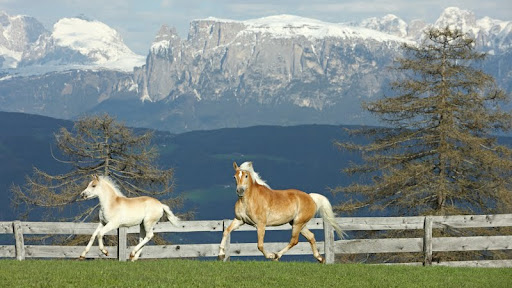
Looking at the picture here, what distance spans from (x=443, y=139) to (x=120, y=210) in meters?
22.4

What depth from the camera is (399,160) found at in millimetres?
38219

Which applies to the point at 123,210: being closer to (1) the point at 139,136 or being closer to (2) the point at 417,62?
(1) the point at 139,136

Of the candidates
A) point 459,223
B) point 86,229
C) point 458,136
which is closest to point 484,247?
point 459,223

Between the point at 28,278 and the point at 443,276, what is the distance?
8.88 m

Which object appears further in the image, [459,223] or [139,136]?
[139,136]

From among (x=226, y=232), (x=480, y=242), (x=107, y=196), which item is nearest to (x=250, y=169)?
(x=226, y=232)

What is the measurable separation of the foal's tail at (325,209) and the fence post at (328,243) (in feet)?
0.70

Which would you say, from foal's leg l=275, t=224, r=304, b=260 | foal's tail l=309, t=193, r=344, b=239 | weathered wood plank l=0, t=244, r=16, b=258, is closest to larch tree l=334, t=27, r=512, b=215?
foal's tail l=309, t=193, r=344, b=239

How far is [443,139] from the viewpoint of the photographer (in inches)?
1393

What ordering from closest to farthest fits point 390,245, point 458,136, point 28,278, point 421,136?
point 28,278 < point 390,245 < point 458,136 < point 421,136

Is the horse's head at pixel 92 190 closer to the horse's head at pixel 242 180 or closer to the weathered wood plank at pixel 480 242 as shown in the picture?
the horse's head at pixel 242 180

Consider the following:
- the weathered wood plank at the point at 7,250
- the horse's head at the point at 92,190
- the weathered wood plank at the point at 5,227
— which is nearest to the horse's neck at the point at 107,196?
the horse's head at the point at 92,190

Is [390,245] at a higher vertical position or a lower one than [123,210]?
lower

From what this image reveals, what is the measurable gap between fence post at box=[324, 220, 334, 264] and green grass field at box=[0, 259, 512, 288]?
161cm
